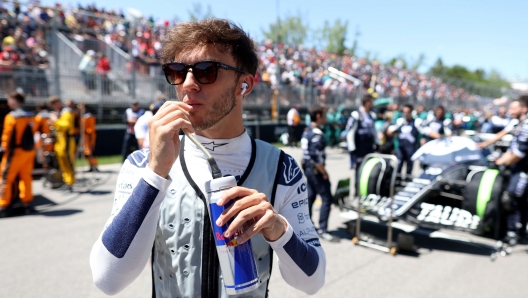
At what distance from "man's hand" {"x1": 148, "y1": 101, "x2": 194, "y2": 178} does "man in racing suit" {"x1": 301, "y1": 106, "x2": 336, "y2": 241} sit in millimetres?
4632

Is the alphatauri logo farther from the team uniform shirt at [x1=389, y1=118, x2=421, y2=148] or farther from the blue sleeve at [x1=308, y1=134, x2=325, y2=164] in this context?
the team uniform shirt at [x1=389, y1=118, x2=421, y2=148]

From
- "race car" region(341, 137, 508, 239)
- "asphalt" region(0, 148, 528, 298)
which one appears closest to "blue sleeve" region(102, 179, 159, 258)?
"asphalt" region(0, 148, 528, 298)

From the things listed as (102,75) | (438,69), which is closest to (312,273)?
(102,75)

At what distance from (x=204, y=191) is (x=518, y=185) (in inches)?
227

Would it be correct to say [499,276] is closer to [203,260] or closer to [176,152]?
[203,260]

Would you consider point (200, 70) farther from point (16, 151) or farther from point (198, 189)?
point (16, 151)

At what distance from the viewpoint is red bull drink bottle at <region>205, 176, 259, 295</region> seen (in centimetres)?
119

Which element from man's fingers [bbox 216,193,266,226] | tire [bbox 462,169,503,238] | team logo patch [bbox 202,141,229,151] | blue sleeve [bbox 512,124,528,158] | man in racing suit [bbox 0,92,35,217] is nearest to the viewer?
man's fingers [bbox 216,193,266,226]

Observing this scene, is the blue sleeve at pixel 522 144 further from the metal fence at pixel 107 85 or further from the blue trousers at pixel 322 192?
the metal fence at pixel 107 85

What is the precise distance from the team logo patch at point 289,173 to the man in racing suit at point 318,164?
412cm

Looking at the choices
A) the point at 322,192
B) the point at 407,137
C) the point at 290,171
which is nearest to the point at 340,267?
the point at 322,192

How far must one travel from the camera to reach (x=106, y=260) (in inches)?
53.8

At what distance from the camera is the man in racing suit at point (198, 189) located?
4.24 feet

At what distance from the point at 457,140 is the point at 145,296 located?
16.3 feet
